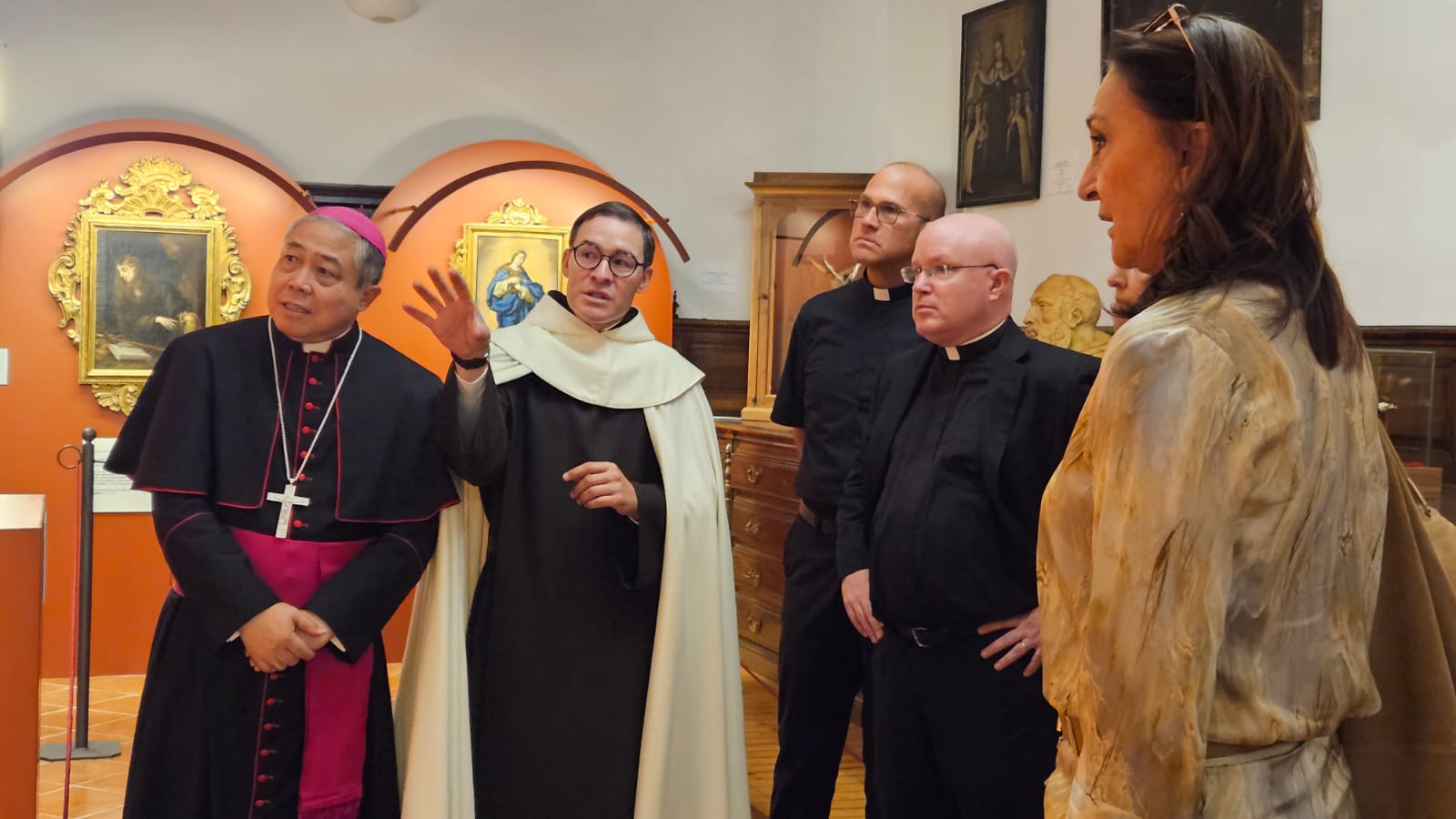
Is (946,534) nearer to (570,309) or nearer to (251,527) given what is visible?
(570,309)

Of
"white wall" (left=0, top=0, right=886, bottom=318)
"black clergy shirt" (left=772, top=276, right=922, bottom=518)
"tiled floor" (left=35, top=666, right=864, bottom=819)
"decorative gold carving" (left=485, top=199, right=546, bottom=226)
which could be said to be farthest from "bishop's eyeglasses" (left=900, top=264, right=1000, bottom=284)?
"white wall" (left=0, top=0, right=886, bottom=318)

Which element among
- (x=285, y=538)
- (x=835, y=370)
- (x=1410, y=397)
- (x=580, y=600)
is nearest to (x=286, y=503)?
(x=285, y=538)

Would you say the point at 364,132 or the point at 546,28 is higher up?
the point at 546,28

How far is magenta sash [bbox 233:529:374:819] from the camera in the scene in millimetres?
2430

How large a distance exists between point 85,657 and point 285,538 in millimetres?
2365

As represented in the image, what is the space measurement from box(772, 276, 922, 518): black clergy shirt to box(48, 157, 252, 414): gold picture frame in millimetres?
3280

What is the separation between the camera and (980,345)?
2545 mm

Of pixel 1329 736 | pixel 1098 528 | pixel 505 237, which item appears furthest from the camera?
pixel 505 237

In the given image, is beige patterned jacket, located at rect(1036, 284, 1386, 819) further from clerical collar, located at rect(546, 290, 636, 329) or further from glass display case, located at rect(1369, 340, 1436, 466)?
glass display case, located at rect(1369, 340, 1436, 466)

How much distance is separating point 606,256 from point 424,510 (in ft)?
2.47

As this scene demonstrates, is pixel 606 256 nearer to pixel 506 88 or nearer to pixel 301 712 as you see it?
pixel 301 712

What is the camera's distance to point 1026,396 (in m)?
2.45

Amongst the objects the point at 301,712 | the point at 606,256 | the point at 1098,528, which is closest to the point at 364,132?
the point at 606,256

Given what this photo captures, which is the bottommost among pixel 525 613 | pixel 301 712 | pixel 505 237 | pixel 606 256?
pixel 301 712
